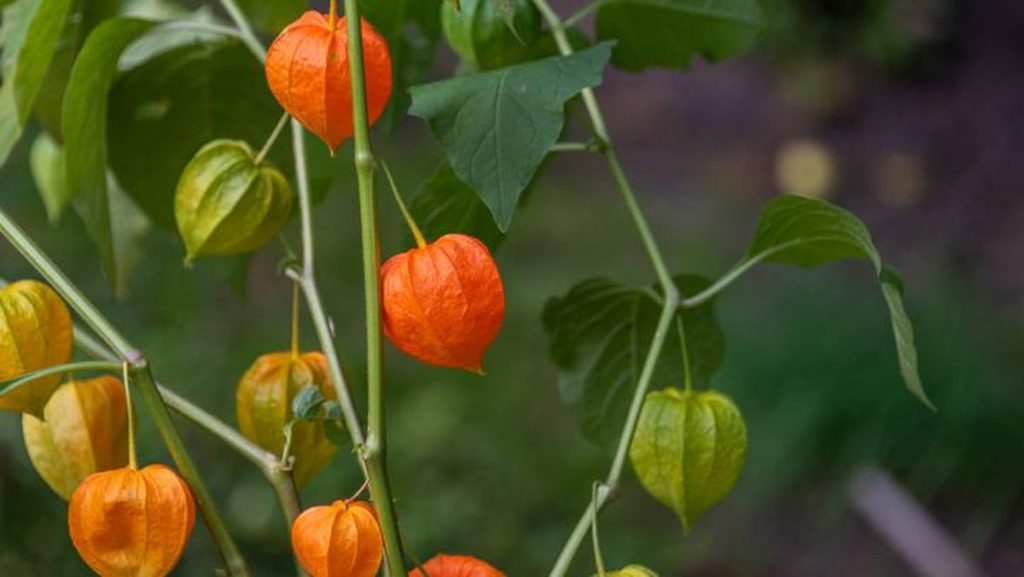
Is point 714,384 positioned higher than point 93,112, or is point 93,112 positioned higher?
point 93,112

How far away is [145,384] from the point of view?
483mm

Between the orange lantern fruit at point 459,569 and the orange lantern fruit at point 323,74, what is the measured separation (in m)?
0.14

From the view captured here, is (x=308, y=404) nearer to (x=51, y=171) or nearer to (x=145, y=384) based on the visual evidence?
(x=145, y=384)

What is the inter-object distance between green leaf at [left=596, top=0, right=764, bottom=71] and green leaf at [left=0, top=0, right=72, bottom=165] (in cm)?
23

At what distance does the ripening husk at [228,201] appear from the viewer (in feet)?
1.86

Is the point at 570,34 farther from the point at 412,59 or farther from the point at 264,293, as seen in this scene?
the point at 264,293

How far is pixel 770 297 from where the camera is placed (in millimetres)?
2680

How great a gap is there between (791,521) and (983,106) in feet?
3.46

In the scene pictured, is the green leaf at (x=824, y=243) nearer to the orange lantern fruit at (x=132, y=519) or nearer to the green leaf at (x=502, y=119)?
the green leaf at (x=502, y=119)

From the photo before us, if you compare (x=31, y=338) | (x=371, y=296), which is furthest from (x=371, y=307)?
(x=31, y=338)

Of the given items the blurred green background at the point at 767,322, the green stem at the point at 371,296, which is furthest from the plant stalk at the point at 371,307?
the blurred green background at the point at 767,322

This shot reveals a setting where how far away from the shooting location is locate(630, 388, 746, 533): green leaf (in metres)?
0.56

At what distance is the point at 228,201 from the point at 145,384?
0.10 metres

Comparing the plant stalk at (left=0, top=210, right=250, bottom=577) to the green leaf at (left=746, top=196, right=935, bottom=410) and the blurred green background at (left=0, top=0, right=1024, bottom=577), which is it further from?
the blurred green background at (left=0, top=0, right=1024, bottom=577)
